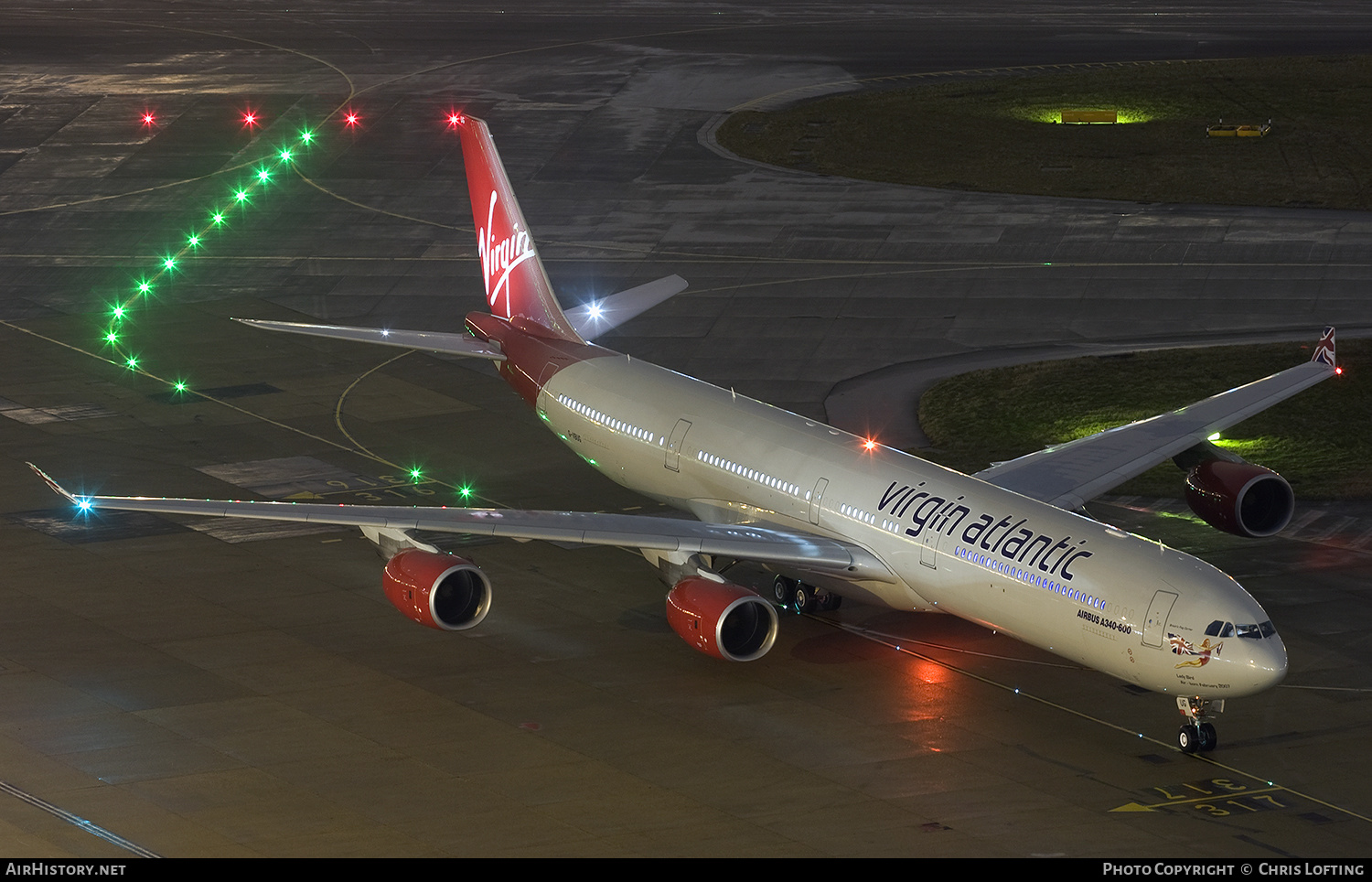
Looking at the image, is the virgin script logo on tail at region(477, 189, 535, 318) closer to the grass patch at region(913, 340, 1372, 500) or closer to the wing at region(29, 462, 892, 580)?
the grass patch at region(913, 340, 1372, 500)

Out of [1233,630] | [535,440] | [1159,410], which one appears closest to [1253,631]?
[1233,630]

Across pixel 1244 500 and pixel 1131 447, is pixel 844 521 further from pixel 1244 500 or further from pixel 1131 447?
pixel 1244 500

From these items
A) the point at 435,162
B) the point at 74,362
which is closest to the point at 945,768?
the point at 74,362

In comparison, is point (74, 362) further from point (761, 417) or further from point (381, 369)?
point (761, 417)

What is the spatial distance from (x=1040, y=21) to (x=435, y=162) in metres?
49.2

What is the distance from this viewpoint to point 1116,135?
9281cm

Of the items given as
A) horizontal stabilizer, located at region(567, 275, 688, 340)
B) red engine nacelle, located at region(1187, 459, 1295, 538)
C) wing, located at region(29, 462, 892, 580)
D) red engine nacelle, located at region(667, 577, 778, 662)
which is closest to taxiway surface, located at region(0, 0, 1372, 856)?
red engine nacelle, located at region(667, 577, 778, 662)

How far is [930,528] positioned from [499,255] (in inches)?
791

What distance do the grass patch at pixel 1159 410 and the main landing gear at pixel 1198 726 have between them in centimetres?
1779

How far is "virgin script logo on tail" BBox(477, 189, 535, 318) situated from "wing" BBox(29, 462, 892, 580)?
46.4 feet

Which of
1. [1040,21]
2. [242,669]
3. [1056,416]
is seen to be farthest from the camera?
[1040,21]

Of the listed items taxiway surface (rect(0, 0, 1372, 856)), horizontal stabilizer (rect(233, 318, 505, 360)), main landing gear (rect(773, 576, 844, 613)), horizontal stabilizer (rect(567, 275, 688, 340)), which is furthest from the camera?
horizontal stabilizer (rect(567, 275, 688, 340))

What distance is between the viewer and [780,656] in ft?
139

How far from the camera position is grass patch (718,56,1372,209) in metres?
85.7
